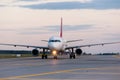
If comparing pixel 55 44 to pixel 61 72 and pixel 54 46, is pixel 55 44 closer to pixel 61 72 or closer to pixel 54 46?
pixel 54 46

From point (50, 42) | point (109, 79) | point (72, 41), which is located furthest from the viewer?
point (72, 41)

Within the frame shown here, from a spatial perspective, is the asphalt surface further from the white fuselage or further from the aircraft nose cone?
the white fuselage

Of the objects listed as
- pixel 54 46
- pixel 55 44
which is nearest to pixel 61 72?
pixel 54 46

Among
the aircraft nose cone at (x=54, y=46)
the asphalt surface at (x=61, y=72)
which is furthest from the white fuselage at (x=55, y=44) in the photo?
the asphalt surface at (x=61, y=72)

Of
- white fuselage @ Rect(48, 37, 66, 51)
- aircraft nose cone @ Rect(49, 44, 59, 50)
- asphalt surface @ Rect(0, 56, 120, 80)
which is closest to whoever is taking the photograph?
asphalt surface @ Rect(0, 56, 120, 80)

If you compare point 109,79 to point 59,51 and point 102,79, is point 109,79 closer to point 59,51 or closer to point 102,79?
point 102,79

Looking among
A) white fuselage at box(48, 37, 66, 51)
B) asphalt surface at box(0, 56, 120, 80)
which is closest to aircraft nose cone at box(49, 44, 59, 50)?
white fuselage at box(48, 37, 66, 51)

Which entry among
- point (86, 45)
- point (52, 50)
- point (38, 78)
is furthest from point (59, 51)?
point (38, 78)

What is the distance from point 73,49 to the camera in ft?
228

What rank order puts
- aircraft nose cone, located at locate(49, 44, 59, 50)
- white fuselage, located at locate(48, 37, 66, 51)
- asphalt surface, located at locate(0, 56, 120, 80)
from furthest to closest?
white fuselage, located at locate(48, 37, 66, 51), aircraft nose cone, located at locate(49, 44, 59, 50), asphalt surface, located at locate(0, 56, 120, 80)

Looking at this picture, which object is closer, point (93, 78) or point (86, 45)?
point (93, 78)

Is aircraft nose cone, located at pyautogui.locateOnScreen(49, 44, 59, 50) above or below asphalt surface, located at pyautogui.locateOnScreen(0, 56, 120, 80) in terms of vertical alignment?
above

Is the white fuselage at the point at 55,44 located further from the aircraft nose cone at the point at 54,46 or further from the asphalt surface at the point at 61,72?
the asphalt surface at the point at 61,72

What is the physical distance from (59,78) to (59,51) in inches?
1785
